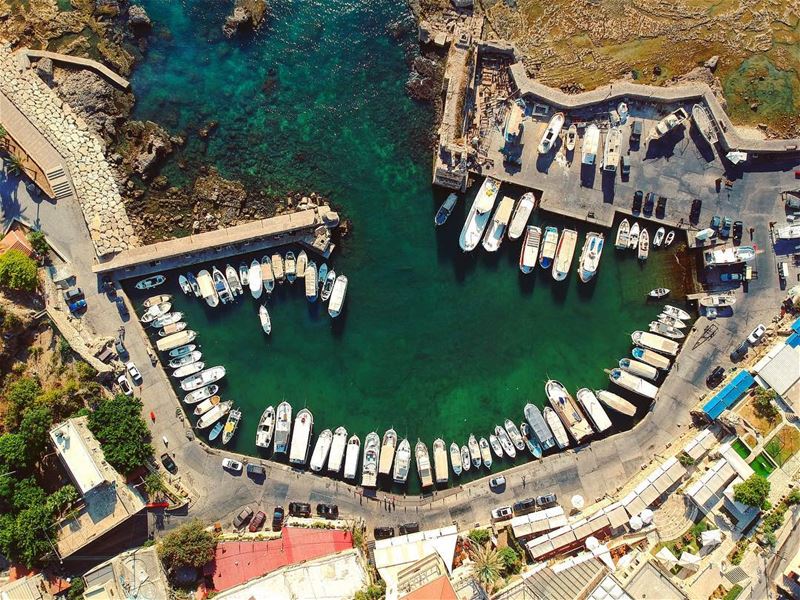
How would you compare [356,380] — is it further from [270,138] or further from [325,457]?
[270,138]

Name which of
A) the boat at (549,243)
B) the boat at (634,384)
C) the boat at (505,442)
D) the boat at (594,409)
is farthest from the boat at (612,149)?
the boat at (505,442)

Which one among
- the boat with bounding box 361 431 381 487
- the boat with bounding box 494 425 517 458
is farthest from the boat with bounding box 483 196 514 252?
the boat with bounding box 361 431 381 487

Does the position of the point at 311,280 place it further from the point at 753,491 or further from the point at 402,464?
Result: the point at 753,491

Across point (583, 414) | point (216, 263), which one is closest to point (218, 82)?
point (216, 263)

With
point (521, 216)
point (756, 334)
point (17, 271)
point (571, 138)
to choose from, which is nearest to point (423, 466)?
point (521, 216)

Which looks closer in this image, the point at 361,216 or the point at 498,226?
the point at 498,226

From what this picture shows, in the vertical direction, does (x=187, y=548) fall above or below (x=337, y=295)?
below

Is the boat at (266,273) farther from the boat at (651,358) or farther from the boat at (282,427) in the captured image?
the boat at (651,358)
